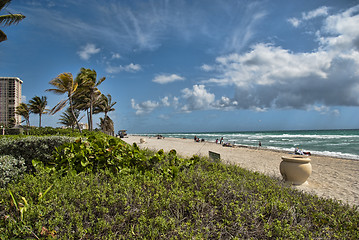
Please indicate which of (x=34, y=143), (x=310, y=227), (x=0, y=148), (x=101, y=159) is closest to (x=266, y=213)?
(x=310, y=227)

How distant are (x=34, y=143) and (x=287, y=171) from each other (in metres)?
7.06

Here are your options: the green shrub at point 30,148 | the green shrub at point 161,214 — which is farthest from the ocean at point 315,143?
the green shrub at point 30,148

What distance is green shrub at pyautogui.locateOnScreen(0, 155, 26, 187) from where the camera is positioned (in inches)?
115

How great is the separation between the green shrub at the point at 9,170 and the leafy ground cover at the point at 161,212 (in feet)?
1.63

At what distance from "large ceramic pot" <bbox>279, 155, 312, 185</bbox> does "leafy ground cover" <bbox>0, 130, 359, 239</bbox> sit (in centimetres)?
449

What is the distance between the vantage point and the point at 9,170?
3078 millimetres

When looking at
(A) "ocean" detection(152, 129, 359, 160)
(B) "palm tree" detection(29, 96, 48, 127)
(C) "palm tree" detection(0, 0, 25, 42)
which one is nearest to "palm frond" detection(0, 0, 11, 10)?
(C) "palm tree" detection(0, 0, 25, 42)

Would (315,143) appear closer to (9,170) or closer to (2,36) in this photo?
(9,170)

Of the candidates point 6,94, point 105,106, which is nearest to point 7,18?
point 105,106

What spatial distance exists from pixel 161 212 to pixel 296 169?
20.3 ft

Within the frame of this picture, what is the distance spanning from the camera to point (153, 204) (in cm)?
212

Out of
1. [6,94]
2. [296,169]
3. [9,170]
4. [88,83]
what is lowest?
[296,169]

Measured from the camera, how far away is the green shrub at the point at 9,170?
2915 mm

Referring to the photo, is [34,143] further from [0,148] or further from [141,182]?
[141,182]
